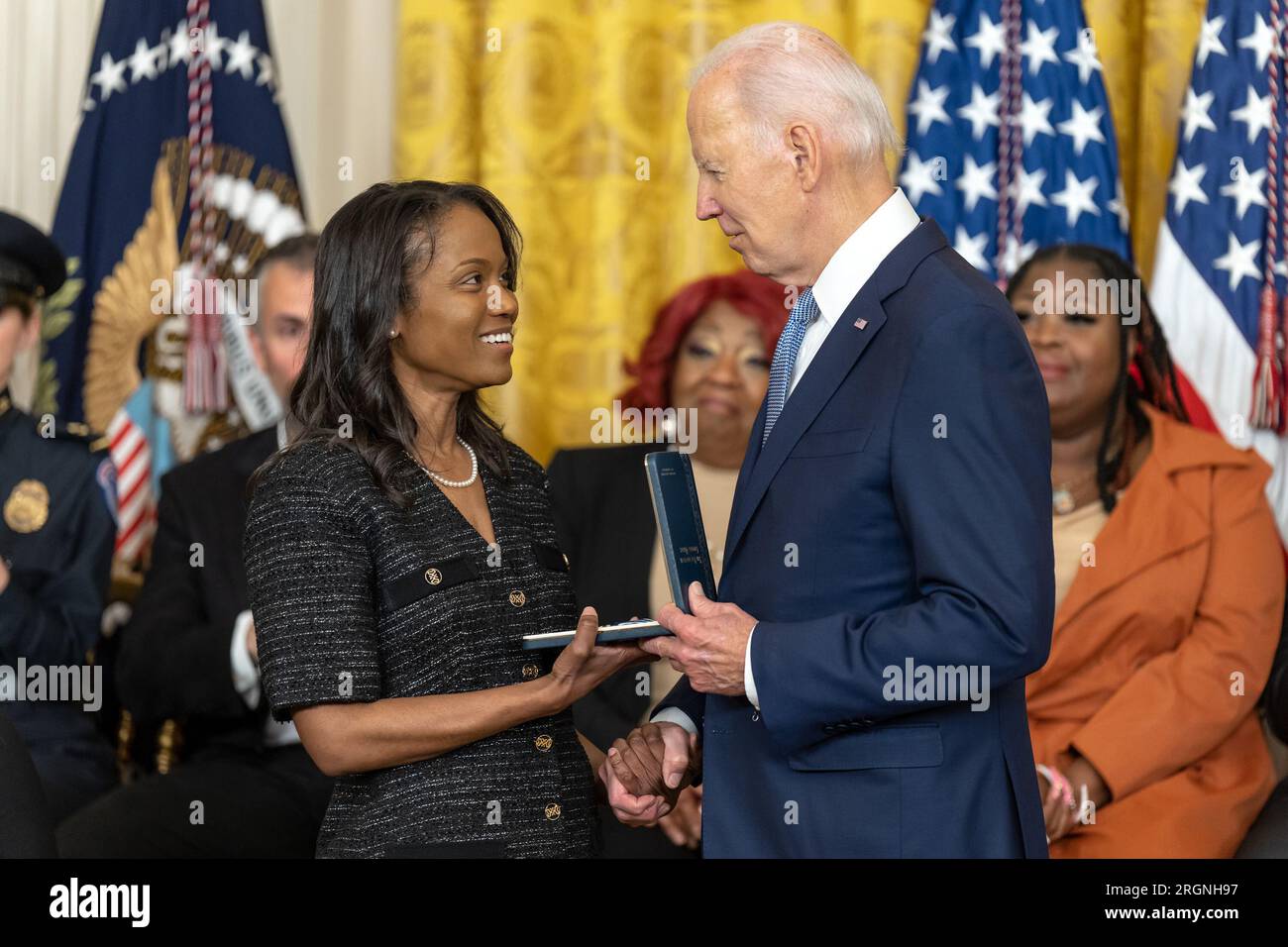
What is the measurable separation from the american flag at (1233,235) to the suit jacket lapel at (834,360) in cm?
228

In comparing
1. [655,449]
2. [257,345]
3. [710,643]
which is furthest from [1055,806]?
[257,345]

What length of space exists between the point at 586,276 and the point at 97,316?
144 centimetres

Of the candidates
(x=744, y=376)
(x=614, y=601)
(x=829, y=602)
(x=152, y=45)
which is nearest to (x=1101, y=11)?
(x=744, y=376)

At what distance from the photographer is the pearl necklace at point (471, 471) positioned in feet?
7.66

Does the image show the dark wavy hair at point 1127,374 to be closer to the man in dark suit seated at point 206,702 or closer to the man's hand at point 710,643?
the man in dark suit seated at point 206,702

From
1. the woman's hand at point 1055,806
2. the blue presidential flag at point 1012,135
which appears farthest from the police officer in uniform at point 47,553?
the blue presidential flag at point 1012,135

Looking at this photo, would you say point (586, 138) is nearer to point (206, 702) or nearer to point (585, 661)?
point (206, 702)

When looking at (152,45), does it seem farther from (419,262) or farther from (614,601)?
(419,262)

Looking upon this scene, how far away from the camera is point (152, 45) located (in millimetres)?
4566

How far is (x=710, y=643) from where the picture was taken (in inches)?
83.0

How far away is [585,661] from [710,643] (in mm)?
190

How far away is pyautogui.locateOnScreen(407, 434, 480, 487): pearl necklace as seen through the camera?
7.66 ft

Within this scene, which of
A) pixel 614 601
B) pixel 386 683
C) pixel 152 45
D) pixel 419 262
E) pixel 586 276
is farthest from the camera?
pixel 586 276

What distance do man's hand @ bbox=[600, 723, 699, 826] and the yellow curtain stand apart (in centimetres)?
243
